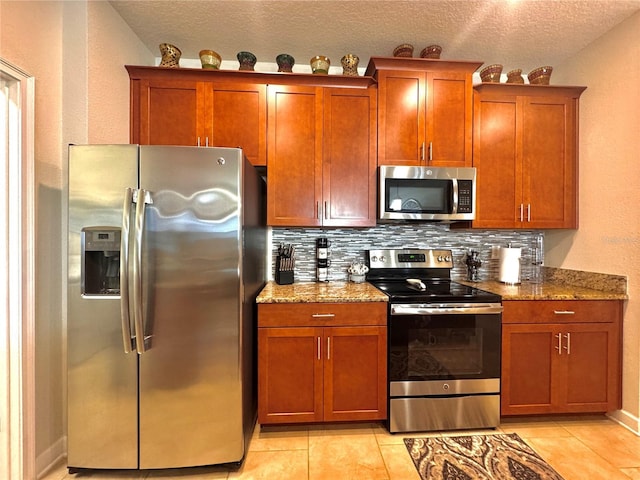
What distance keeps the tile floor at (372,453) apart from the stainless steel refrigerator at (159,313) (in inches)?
6.2

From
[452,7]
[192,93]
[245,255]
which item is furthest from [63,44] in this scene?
[452,7]

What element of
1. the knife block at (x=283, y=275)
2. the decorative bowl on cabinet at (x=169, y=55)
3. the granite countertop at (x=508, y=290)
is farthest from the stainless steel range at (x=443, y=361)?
the decorative bowl on cabinet at (x=169, y=55)

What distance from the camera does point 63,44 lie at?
1.75 metres

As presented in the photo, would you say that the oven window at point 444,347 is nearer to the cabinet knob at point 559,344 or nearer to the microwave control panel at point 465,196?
the cabinet knob at point 559,344

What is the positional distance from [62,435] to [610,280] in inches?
145

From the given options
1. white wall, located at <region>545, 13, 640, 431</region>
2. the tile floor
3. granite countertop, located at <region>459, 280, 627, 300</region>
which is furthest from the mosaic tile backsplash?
the tile floor

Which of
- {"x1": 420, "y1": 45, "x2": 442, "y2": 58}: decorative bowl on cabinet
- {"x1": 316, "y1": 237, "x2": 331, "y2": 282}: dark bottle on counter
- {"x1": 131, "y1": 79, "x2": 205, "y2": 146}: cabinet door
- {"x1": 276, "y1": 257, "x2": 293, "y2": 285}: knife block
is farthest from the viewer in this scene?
{"x1": 316, "y1": 237, "x2": 331, "y2": 282}: dark bottle on counter

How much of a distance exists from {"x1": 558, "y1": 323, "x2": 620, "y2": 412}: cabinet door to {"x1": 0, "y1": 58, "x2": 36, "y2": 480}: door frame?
3.18 meters

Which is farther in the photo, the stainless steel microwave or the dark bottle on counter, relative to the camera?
the dark bottle on counter

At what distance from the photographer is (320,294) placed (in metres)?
1.97

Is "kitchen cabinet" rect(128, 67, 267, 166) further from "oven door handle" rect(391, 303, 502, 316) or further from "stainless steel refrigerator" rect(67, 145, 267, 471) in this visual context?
"oven door handle" rect(391, 303, 502, 316)

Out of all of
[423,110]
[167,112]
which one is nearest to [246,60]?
[167,112]

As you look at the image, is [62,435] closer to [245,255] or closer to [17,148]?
[245,255]

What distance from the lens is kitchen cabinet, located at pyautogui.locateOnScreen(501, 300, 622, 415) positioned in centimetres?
199
